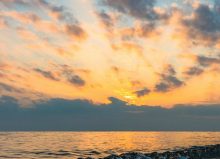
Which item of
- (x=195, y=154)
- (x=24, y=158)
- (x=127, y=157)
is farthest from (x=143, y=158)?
(x=24, y=158)

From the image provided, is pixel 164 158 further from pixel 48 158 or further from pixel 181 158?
pixel 48 158

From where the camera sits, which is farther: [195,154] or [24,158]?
[24,158]

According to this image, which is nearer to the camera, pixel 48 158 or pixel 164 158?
pixel 164 158

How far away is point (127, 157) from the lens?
41688 mm

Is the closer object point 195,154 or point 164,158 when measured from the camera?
point 164,158

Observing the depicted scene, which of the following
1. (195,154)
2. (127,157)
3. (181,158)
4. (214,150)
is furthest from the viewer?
(214,150)

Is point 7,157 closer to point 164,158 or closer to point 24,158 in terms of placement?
point 24,158

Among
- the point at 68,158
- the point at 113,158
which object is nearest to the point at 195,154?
the point at 113,158

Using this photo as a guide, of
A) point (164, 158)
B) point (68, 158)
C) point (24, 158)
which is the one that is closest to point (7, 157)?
point (24, 158)

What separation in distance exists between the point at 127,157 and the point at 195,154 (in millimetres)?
13043

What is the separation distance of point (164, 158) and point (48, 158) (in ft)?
71.2

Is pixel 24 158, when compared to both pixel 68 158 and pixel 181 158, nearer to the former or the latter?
pixel 68 158

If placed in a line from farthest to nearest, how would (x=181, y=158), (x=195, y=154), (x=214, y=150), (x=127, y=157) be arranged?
1. (x=214, y=150)
2. (x=195, y=154)
3. (x=127, y=157)
4. (x=181, y=158)

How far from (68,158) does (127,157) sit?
1750cm
